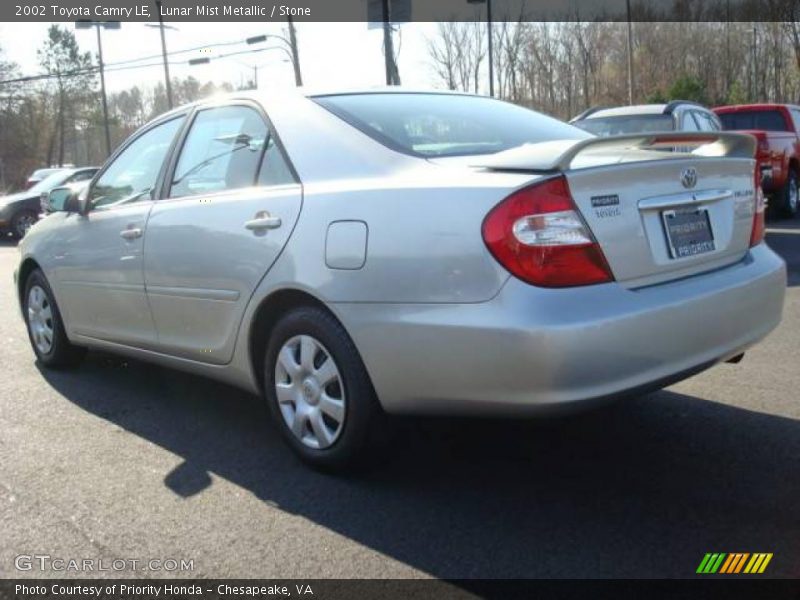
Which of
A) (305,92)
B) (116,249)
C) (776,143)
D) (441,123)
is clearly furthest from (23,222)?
(441,123)

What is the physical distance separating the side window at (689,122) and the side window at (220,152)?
722 cm

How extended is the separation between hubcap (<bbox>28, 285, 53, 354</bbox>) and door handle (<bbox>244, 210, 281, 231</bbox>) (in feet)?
7.75

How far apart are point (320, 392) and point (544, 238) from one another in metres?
1.15

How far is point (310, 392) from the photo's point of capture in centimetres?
333

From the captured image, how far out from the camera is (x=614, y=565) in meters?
2.55

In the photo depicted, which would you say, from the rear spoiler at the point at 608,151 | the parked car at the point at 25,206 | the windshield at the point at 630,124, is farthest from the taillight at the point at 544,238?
the parked car at the point at 25,206

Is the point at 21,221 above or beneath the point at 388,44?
beneath

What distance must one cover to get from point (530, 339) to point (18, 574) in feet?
6.07

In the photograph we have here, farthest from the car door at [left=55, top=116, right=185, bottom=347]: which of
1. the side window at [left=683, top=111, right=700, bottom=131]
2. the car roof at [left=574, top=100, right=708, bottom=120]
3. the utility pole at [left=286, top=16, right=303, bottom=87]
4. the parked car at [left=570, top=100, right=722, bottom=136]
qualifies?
the utility pole at [left=286, top=16, right=303, bottom=87]

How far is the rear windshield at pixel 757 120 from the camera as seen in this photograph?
1242cm

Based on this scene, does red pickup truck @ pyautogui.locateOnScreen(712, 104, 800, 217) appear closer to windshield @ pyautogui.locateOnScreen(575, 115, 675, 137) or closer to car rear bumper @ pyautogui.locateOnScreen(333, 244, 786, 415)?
windshield @ pyautogui.locateOnScreen(575, 115, 675, 137)

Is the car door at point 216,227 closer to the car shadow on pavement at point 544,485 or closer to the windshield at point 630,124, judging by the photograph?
the car shadow on pavement at point 544,485

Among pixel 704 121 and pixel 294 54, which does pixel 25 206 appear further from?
pixel 294 54

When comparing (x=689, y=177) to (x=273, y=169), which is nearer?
(x=689, y=177)
